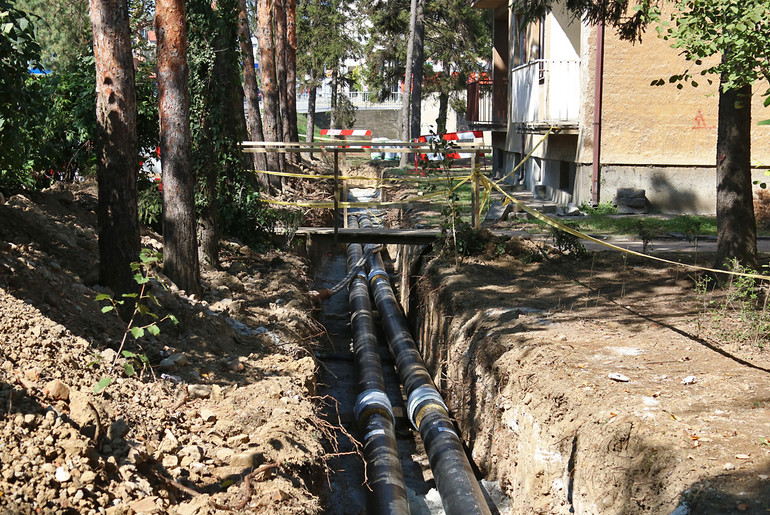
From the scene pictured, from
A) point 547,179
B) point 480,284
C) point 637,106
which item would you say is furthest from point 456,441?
point 547,179

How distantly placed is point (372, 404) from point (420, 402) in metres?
0.53

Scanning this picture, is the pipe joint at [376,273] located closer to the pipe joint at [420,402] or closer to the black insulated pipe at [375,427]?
the black insulated pipe at [375,427]

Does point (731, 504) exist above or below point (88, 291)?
below

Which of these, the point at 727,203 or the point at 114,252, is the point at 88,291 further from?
the point at 727,203

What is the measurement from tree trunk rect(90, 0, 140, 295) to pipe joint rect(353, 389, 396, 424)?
2709 mm

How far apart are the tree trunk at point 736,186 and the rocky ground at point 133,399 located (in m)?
4.88

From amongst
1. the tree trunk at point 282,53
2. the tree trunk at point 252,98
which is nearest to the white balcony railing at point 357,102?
the tree trunk at point 282,53

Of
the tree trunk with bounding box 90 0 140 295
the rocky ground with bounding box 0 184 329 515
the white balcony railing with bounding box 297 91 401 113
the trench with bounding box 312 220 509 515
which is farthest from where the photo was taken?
the white balcony railing with bounding box 297 91 401 113

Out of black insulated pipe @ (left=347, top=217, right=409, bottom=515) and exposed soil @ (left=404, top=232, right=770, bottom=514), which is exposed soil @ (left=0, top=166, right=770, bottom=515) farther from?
black insulated pipe @ (left=347, top=217, right=409, bottom=515)

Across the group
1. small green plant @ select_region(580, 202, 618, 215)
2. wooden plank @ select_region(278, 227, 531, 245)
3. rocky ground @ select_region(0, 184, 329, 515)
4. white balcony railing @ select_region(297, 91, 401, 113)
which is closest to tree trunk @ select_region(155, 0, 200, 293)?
rocky ground @ select_region(0, 184, 329, 515)

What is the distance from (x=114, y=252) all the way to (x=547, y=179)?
14.7 metres

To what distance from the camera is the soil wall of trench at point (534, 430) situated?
484 centimetres

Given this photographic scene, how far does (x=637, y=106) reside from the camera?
50.9 ft

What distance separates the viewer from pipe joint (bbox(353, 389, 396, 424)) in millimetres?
7785
